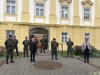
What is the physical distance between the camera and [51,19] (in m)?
24.9

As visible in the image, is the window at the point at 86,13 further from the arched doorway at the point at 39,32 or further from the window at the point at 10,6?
the window at the point at 10,6

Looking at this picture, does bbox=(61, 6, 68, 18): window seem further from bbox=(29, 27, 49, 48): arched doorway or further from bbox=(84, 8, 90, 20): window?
bbox=(29, 27, 49, 48): arched doorway

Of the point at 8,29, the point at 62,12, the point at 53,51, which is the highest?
the point at 62,12

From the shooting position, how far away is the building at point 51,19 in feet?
77.3

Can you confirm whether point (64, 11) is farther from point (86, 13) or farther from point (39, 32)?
point (39, 32)

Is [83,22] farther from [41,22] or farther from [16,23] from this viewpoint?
[16,23]

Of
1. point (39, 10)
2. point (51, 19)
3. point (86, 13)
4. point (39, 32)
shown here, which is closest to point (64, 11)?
point (51, 19)

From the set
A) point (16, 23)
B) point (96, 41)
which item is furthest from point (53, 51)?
point (96, 41)

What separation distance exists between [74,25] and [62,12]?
7.96 ft

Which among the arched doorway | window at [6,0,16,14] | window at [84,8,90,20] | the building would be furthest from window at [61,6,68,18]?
window at [6,0,16,14]

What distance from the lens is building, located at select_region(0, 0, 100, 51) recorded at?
77.3 feet

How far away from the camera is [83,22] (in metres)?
26.7

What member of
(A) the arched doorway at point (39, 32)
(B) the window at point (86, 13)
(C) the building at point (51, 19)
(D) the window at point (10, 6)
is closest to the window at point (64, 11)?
(C) the building at point (51, 19)

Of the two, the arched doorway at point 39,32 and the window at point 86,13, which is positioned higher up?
the window at point 86,13
